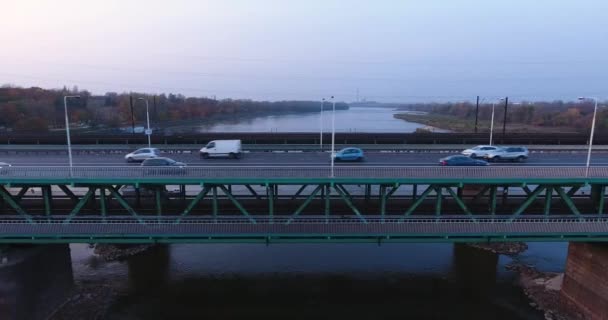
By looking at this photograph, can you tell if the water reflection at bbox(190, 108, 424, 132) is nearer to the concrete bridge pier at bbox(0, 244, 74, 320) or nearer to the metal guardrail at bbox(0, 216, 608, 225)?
the metal guardrail at bbox(0, 216, 608, 225)

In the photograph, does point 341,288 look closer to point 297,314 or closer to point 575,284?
point 297,314

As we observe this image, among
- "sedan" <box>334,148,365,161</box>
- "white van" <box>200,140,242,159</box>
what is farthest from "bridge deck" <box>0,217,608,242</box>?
"white van" <box>200,140,242,159</box>

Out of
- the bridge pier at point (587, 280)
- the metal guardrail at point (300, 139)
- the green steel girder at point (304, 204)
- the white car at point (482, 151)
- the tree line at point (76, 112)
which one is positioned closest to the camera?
the green steel girder at point (304, 204)

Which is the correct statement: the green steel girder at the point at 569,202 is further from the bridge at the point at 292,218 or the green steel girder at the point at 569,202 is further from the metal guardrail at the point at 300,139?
the metal guardrail at the point at 300,139

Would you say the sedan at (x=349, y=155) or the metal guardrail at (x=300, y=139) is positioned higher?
the sedan at (x=349, y=155)

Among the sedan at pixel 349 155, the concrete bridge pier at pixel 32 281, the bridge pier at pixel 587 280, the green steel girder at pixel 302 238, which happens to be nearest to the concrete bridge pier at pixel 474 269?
the bridge pier at pixel 587 280

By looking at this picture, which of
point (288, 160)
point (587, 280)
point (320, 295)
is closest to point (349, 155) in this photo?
point (288, 160)

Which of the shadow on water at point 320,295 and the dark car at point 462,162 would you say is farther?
the dark car at point 462,162

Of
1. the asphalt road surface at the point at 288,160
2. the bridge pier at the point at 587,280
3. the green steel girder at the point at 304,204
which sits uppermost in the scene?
the asphalt road surface at the point at 288,160
